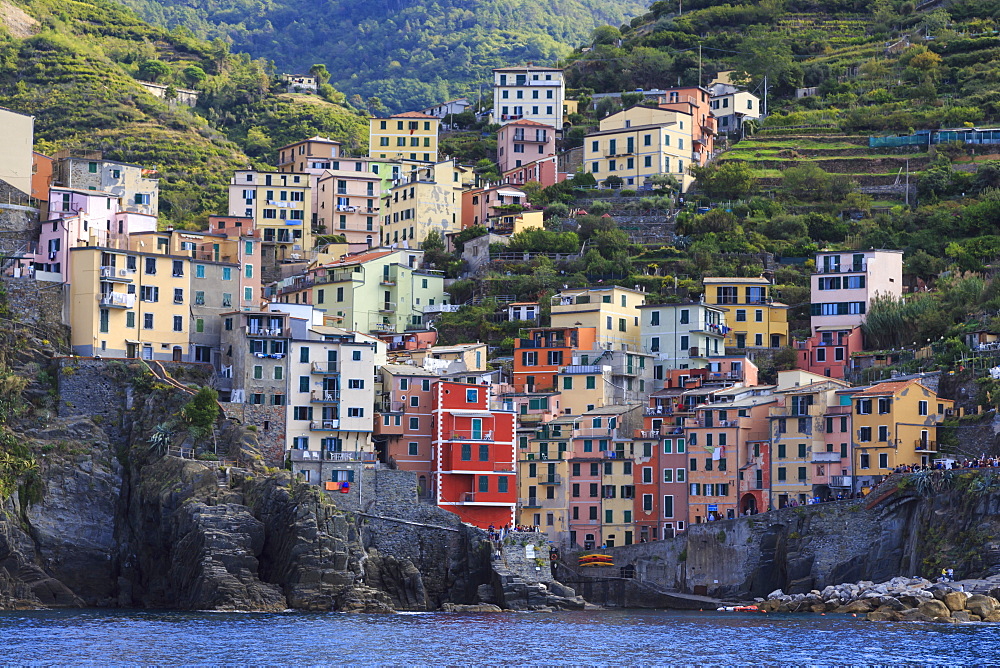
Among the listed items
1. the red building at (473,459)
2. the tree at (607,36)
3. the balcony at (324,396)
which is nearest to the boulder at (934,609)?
the red building at (473,459)

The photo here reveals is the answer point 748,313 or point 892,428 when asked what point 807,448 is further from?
point 748,313

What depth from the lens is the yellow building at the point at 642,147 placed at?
139m

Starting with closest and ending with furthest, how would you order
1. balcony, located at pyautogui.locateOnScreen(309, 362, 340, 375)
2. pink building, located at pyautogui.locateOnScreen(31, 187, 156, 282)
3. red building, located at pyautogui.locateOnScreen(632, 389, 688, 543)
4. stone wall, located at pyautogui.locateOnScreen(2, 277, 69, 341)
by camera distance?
1. stone wall, located at pyautogui.locateOnScreen(2, 277, 69, 341)
2. balcony, located at pyautogui.locateOnScreen(309, 362, 340, 375)
3. pink building, located at pyautogui.locateOnScreen(31, 187, 156, 282)
4. red building, located at pyautogui.locateOnScreen(632, 389, 688, 543)

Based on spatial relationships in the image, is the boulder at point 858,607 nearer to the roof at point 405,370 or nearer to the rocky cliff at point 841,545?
the rocky cliff at point 841,545

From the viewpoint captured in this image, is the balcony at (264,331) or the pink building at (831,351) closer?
the balcony at (264,331)

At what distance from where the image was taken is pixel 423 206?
447ft

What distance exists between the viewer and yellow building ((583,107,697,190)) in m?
139

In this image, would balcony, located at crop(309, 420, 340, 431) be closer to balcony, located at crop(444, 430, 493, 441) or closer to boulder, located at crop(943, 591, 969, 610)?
balcony, located at crop(444, 430, 493, 441)

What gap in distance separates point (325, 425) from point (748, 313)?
1252 inches

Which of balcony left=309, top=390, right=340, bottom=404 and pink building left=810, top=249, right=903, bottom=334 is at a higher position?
pink building left=810, top=249, right=903, bottom=334

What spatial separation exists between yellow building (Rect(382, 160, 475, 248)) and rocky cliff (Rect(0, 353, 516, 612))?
41559 mm

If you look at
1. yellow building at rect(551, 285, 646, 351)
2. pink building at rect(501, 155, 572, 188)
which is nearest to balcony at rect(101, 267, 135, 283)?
yellow building at rect(551, 285, 646, 351)

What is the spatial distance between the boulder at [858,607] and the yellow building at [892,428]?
32.7ft

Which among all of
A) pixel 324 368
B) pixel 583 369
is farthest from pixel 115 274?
pixel 583 369
